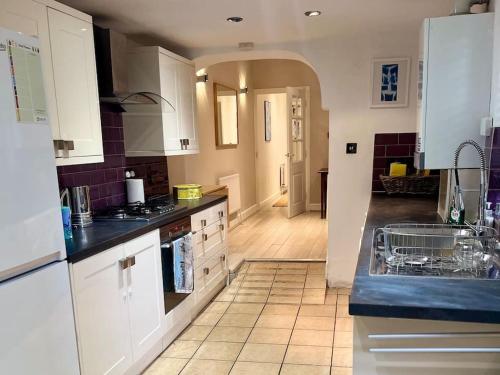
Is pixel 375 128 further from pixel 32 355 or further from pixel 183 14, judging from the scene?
pixel 32 355

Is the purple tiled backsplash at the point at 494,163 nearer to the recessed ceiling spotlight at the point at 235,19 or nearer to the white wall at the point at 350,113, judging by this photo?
the white wall at the point at 350,113

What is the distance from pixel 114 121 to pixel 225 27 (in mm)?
1069

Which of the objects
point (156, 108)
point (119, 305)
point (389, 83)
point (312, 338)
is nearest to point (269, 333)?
point (312, 338)

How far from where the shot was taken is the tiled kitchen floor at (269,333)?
2.36m

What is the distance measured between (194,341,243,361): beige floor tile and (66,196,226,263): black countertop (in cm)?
86

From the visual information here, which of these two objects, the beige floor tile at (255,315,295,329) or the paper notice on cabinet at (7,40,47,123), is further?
the beige floor tile at (255,315,295,329)

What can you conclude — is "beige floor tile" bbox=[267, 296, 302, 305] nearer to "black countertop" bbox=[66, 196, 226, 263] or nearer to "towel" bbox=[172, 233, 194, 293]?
"towel" bbox=[172, 233, 194, 293]

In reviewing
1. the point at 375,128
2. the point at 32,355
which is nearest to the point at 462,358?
the point at 32,355

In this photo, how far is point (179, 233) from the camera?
2658 millimetres

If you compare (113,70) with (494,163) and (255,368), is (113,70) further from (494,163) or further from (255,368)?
(494,163)

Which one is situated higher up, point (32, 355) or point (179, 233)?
point (179, 233)

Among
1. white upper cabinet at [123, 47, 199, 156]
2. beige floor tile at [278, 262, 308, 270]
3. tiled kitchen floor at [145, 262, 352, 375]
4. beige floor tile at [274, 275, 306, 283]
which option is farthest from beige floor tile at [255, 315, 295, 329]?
white upper cabinet at [123, 47, 199, 156]

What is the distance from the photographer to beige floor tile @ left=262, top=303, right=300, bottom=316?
3051mm

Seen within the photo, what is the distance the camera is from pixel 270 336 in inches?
106
